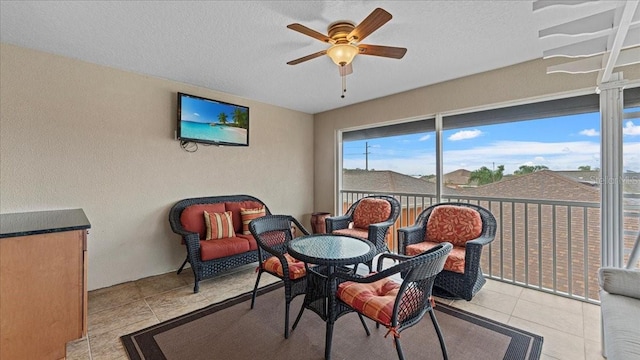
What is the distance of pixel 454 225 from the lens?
309 centimetres

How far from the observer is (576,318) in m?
2.37

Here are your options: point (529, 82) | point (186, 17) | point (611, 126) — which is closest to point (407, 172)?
point (529, 82)

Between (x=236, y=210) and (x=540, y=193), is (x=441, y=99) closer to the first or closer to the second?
(x=540, y=193)

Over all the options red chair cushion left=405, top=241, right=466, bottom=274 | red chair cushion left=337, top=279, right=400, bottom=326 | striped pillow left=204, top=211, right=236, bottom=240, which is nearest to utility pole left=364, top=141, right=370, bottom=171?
red chair cushion left=405, top=241, right=466, bottom=274

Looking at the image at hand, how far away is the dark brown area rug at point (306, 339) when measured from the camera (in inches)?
75.4

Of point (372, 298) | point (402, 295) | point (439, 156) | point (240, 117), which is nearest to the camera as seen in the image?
point (402, 295)

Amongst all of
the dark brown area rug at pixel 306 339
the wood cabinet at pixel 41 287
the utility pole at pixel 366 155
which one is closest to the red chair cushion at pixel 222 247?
the dark brown area rug at pixel 306 339

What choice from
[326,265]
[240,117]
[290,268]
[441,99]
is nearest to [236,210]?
[240,117]

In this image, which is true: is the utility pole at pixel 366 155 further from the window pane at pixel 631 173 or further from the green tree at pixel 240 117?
the window pane at pixel 631 173

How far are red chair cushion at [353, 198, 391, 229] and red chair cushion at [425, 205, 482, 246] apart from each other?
27.1 inches

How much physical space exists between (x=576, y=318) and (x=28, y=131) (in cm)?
541

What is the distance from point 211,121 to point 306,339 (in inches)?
119

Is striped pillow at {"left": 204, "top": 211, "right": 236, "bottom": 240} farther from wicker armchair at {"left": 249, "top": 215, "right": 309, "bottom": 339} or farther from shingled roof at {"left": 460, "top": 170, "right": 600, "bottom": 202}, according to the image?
shingled roof at {"left": 460, "top": 170, "right": 600, "bottom": 202}

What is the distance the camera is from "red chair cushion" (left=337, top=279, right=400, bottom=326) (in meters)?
1.59
